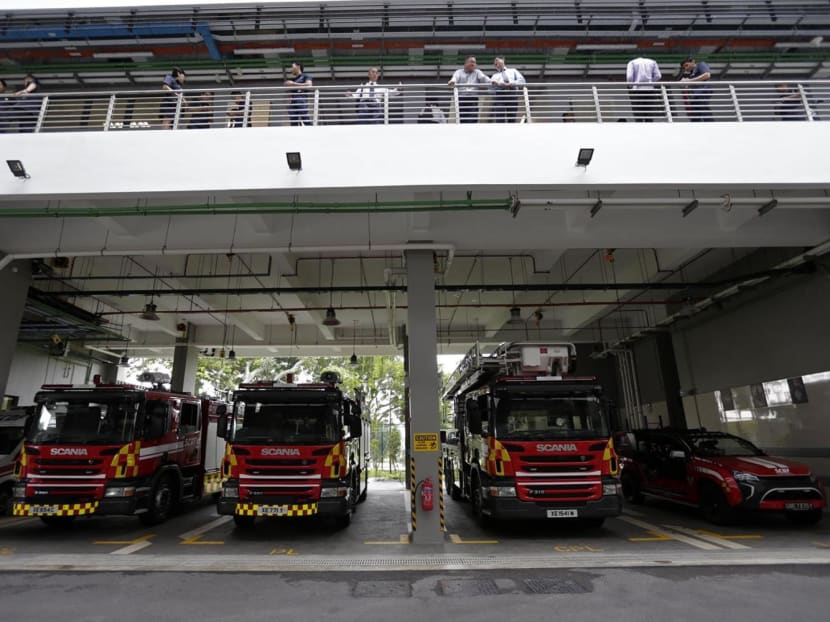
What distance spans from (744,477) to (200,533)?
390 inches

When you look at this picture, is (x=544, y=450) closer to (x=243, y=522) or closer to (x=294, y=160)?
(x=243, y=522)

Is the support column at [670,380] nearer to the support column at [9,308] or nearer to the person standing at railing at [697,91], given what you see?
the person standing at railing at [697,91]

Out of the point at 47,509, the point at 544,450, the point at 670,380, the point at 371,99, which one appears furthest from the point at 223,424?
the point at 670,380

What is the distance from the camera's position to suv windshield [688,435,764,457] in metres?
9.38

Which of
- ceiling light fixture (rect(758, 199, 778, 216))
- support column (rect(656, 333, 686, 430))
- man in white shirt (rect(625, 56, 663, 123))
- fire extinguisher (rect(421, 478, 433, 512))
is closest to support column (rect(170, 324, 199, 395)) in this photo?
fire extinguisher (rect(421, 478, 433, 512))

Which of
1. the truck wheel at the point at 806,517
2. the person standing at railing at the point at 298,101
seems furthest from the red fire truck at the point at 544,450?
the person standing at railing at the point at 298,101

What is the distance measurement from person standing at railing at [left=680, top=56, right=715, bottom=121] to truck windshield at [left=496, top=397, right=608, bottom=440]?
546 cm

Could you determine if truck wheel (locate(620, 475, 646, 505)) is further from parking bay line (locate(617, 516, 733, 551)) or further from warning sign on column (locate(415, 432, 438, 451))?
warning sign on column (locate(415, 432, 438, 451))

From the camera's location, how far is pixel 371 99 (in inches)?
326

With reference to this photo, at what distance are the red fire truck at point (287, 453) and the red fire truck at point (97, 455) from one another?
2.69ft

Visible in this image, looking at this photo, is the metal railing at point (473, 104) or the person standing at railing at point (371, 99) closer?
the metal railing at point (473, 104)

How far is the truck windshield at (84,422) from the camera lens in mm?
8125

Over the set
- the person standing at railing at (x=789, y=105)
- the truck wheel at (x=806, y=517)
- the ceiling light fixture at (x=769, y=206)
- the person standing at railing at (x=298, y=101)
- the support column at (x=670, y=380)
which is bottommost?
the truck wheel at (x=806, y=517)

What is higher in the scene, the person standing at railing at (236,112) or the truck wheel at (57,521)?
the person standing at railing at (236,112)
